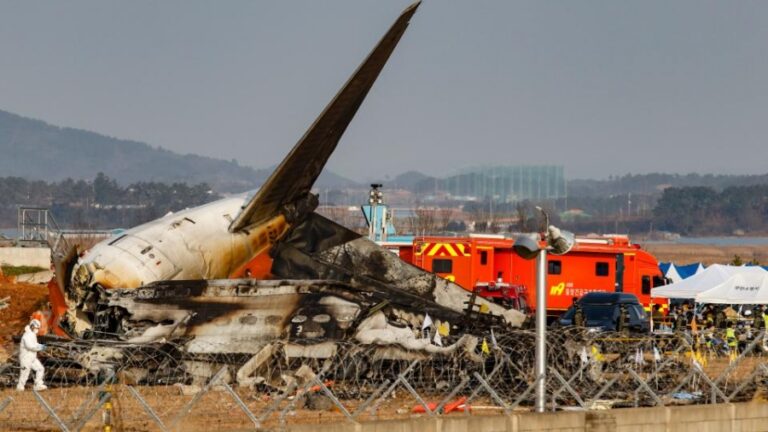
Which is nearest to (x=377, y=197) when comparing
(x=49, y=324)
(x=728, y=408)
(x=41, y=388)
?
(x=49, y=324)

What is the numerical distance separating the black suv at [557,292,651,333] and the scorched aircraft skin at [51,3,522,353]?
7.35 metres

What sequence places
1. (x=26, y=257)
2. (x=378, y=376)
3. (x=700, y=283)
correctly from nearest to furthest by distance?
(x=378, y=376), (x=700, y=283), (x=26, y=257)

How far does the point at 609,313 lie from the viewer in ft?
140

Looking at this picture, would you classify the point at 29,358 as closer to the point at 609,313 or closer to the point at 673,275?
the point at 609,313

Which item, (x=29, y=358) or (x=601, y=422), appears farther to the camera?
(x=29, y=358)

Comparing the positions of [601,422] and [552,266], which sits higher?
[601,422]

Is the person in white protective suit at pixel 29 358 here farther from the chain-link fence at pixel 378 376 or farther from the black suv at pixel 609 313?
the black suv at pixel 609 313

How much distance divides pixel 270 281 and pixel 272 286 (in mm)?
181

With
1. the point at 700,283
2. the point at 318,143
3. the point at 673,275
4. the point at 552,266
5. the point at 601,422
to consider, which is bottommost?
the point at 673,275

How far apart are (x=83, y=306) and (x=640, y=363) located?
11.7 m

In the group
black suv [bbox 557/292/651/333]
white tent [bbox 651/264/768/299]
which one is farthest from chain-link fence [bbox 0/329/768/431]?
white tent [bbox 651/264/768/299]

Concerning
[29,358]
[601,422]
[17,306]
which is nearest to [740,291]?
[17,306]

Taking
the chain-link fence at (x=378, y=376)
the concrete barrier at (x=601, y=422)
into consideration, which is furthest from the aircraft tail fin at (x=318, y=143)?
the concrete barrier at (x=601, y=422)

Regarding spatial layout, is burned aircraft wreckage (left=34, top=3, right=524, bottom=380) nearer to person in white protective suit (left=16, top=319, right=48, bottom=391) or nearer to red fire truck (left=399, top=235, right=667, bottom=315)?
person in white protective suit (left=16, top=319, right=48, bottom=391)
